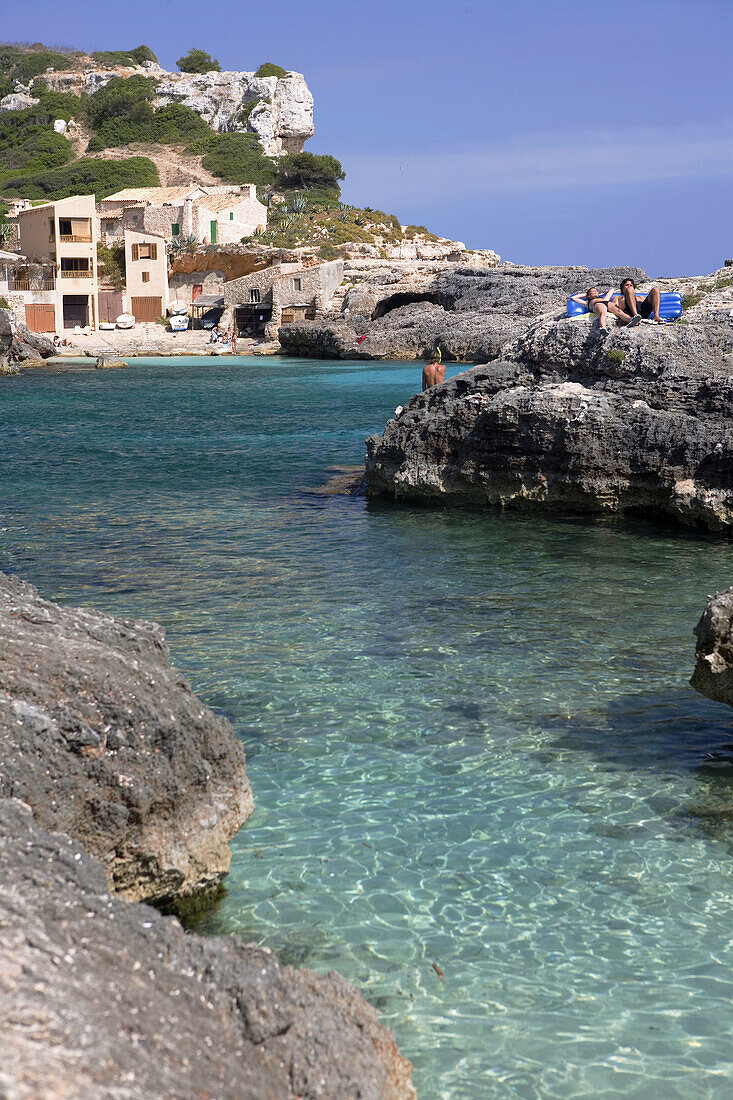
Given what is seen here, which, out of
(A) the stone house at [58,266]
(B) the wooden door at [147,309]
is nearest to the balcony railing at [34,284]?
(A) the stone house at [58,266]

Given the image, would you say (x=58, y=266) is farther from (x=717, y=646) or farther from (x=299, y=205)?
(x=717, y=646)

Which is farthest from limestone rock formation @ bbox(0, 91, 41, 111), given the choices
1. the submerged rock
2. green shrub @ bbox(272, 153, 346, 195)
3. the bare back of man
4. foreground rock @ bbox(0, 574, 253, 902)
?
foreground rock @ bbox(0, 574, 253, 902)

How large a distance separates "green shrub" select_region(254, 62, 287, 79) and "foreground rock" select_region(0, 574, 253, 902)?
124 meters

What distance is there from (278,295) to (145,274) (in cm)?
957

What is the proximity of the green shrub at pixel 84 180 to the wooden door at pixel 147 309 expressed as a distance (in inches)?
889

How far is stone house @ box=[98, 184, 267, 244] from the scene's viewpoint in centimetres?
7306

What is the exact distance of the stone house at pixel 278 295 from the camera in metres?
65.6

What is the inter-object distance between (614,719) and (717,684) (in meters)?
1.06

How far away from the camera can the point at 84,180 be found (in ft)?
293

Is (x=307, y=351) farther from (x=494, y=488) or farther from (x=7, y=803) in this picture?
(x=7, y=803)

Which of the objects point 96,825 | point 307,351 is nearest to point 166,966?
point 96,825

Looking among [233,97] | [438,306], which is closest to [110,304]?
[438,306]

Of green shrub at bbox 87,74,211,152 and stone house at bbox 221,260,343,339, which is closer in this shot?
stone house at bbox 221,260,343,339

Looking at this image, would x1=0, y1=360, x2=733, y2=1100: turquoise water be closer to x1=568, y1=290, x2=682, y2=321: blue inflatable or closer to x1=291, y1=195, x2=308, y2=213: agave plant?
x1=568, y1=290, x2=682, y2=321: blue inflatable
